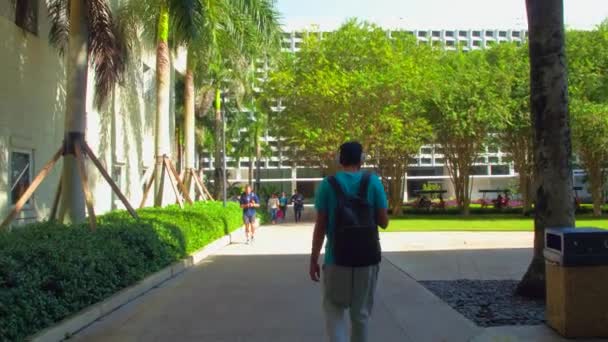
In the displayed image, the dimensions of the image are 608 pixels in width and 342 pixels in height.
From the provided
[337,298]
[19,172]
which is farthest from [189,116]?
[337,298]

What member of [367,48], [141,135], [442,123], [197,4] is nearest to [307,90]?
[367,48]

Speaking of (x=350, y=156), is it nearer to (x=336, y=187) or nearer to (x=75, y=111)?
(x=336, y=187)

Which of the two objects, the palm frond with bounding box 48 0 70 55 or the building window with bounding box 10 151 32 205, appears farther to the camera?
the palm frond with bounding box 48 0 70 55

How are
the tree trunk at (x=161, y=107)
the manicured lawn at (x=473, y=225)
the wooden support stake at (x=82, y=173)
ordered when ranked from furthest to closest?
the manicured lawn at (x=473, y=225) → the tree trunk at (x=161, y=107) → the wooden support stake at (x=82, y=173)

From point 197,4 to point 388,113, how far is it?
22097 millimetres

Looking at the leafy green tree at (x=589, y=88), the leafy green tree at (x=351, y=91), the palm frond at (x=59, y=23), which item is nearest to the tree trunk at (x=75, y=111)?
the palm frond at (x=59, y=23)

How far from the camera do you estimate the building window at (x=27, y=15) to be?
13078 millimetres

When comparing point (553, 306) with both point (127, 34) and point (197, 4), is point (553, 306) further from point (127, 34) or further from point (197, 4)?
point (127, 34)

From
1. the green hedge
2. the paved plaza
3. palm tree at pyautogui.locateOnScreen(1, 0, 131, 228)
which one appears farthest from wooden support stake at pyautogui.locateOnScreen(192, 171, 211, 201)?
palm tree at pyautogui.locateOnScreen(1, 0, 131, 228)

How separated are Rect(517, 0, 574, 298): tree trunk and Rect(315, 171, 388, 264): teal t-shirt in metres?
3.84

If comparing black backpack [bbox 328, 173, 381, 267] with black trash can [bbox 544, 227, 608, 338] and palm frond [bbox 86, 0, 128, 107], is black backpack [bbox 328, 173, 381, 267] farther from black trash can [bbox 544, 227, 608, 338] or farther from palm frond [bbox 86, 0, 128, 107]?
palm frond [bbox 86, 0, 128, 107]

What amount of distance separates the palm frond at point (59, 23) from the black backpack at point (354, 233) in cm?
1076

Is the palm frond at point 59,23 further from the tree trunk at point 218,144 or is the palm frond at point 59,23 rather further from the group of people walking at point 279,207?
the group of people walking at point 279,207

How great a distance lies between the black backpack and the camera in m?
4.73
